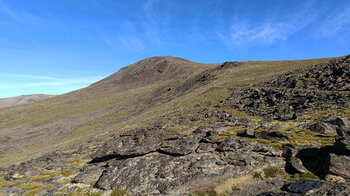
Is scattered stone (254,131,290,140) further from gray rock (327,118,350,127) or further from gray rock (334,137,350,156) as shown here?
gray rock (327,118,350,127)

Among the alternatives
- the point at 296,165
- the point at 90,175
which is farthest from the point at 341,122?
the point at 90,175

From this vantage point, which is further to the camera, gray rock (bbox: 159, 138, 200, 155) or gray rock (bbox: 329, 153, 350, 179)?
gray rock (bbox: 159, 138, 200, 155)

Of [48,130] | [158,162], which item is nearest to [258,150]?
[158,162]

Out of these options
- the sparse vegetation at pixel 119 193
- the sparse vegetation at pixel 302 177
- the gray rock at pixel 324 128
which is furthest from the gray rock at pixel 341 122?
Answer: the sparse vegetation at pixel 119 193

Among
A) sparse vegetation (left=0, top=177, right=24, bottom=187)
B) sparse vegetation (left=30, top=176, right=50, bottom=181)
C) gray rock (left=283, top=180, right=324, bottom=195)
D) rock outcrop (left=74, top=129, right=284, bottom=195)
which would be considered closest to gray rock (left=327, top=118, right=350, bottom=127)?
rock outcrop (left=74, top=129, right=284, bottom=195)

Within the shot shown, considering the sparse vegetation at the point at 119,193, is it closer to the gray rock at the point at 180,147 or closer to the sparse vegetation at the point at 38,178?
the gray rock at the point at 180,147

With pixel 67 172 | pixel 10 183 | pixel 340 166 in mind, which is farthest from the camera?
pixel 67 172

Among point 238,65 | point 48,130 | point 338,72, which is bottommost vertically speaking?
point 48,130

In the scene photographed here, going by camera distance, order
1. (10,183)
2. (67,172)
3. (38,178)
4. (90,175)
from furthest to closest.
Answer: (67,172) < (38,178) < (10,183) < (90,175)

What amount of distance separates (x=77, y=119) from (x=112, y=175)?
305 feet

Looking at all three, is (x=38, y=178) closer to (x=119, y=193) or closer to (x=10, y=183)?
(x=10, y=183)

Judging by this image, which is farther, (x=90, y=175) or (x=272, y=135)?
(x=272, y=135)

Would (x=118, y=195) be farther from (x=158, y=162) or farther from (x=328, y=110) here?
(x=328, y=110)

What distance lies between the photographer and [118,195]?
16062mm
